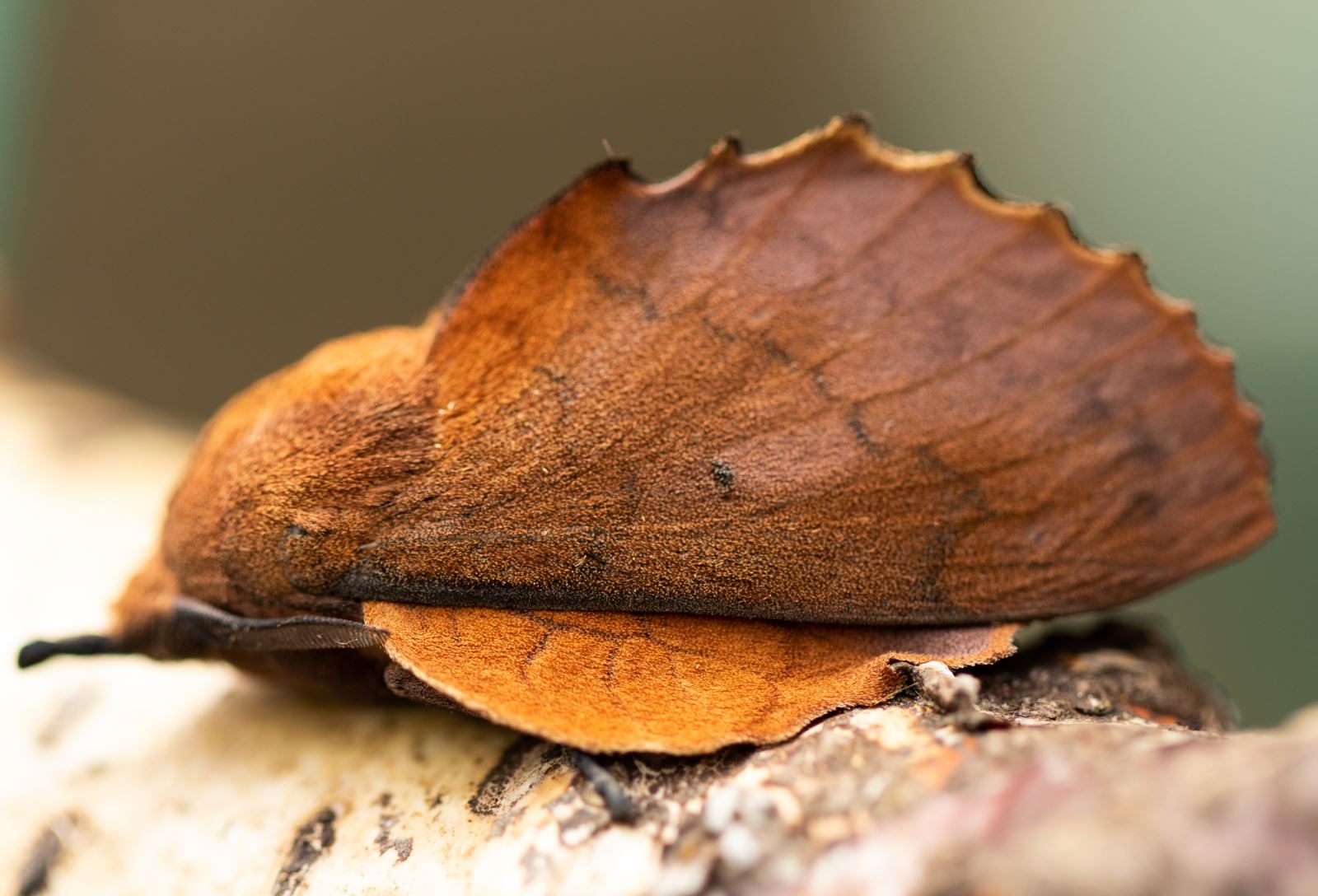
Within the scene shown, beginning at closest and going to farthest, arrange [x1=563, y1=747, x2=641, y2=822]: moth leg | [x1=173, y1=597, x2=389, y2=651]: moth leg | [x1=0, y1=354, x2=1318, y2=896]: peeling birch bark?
1. [x1=0, y1=354, x2=1318, y2=896]: peeling birch bark
2. [x1=563, y1=747, x2=641, y2=822]: moth leg
3. [x1=173, y1=597, x2=389, y2=651]: moth leg

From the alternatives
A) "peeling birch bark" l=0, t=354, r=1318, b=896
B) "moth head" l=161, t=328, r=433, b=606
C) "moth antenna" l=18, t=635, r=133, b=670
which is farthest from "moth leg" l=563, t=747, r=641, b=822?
"moth antenna" l=18, t=635, r=133, b=670

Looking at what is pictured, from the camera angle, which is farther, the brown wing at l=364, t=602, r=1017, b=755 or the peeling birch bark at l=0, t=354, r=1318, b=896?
the brown wing at l=364, t=602, r=1017, b=755

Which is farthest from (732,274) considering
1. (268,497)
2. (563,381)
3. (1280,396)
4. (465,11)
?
(465,11)

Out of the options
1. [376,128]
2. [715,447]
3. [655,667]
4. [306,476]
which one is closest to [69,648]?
[306,476]

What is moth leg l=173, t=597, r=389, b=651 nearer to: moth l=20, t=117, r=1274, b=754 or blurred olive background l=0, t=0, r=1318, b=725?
moth l=20, t=117, r=1274, b=754

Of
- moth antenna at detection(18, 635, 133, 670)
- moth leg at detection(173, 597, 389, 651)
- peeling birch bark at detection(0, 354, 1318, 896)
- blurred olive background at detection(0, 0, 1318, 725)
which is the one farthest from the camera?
blurred olive background at detection(0, 0, 1318, 725)

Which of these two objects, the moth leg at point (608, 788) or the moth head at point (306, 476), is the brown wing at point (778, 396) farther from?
the moth leg at point (608, 788)

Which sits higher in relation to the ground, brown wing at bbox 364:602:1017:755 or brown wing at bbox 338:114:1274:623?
brown wing at bbox 338:114:1274:623

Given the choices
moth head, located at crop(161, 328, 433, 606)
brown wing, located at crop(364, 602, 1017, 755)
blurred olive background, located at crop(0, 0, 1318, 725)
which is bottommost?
brown wing, located at crop(364, 602, 1017, 755)
